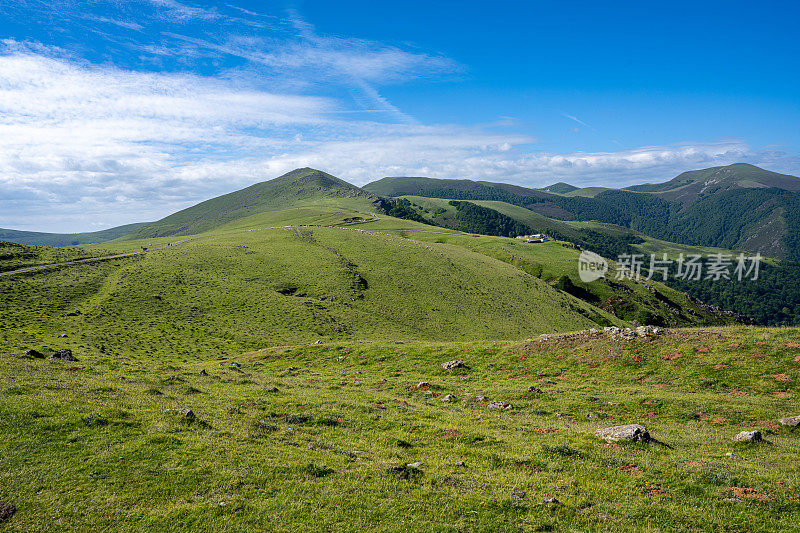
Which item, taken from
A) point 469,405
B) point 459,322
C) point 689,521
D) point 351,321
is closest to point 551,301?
point 459,322

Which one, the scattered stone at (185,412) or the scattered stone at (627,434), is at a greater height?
the scattered stone at (185,412)

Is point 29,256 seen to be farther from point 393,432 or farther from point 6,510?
point 393,432

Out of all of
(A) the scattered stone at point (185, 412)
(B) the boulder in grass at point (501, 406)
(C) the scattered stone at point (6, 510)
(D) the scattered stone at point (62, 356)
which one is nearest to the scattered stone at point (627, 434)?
(B) the boulder in grass at point (501, 406)

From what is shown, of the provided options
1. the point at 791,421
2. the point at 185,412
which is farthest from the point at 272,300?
the point at 791,421

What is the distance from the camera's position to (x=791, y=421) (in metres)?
18.5

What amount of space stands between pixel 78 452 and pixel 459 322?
66183 millimetres

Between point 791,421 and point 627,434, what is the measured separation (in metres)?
9.66

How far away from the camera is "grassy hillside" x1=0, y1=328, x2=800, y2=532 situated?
36.1 feet

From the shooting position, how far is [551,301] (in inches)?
3962

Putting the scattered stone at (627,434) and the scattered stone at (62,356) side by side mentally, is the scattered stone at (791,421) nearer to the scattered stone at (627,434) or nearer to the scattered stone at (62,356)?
the scattered stone at (627,434)

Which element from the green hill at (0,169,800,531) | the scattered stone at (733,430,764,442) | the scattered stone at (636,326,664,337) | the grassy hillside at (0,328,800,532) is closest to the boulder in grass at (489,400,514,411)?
the green hill at (0,169,800,531)

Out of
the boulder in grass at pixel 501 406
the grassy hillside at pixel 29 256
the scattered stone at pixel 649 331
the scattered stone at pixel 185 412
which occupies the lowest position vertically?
the boulder in grass at pixel 501 406

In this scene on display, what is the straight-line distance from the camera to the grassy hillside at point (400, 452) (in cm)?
1100

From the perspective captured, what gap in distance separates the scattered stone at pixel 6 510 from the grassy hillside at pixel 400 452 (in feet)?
0.68
